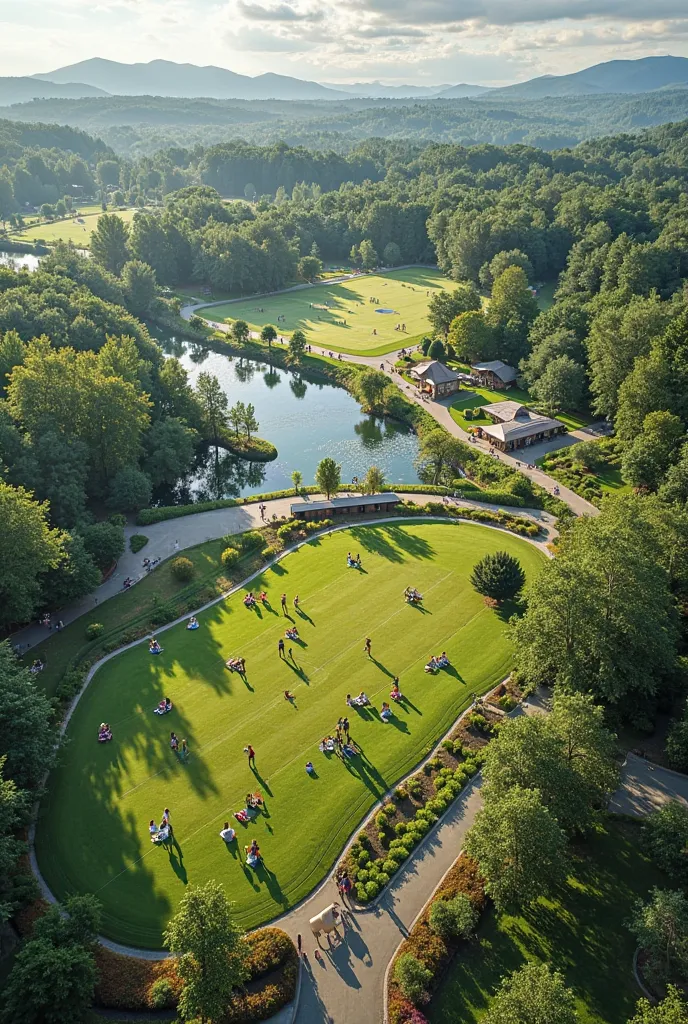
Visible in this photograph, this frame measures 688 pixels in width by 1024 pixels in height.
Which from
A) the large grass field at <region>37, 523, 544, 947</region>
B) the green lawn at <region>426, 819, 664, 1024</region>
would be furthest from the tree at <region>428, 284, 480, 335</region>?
the green lawn at <region>426, 819, 664, 1024</region>

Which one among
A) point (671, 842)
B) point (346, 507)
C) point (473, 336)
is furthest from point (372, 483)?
point (473, 336)

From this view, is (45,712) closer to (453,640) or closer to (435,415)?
(453,640)

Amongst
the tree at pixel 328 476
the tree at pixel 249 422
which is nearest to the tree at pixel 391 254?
the tree at pixel 249 422

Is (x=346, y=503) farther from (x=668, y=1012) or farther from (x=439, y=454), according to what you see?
(x=668, y=1012)

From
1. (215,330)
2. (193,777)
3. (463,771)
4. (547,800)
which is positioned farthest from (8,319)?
(547,800)

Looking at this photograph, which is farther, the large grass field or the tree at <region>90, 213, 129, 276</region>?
the tree at <region>90, 213, 129, 276</region>

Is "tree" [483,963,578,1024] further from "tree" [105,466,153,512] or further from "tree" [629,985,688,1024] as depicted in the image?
"tree" [105,466,153,512]
